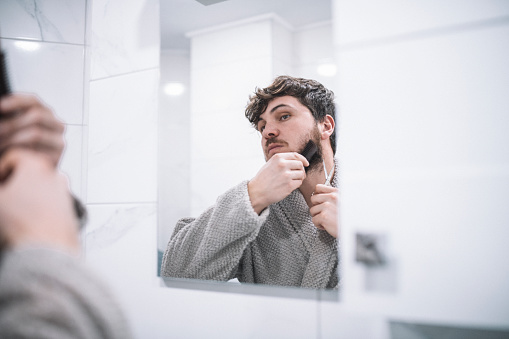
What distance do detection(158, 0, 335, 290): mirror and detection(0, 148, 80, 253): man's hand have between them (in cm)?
47

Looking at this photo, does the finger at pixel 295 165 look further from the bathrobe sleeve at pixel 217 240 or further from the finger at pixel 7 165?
the finger at pixel 7 165

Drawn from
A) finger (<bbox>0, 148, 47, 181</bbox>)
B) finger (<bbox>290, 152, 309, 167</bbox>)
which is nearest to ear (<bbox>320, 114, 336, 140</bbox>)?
finger (<bbox>290, 152, 309, 167</bbox>)

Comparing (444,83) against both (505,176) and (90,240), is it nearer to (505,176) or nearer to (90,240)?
(505,176)

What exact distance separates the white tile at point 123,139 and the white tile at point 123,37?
31 mm

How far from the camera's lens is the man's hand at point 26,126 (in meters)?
0.44

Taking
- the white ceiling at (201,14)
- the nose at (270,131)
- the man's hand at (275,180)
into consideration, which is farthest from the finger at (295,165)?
the white ceiling at (201,14)

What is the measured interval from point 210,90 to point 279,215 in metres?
0.36

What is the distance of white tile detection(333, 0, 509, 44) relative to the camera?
0.53m

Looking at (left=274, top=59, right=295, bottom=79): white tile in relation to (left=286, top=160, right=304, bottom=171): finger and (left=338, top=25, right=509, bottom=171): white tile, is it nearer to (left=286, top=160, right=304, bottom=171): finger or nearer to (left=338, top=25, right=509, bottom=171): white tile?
(left=286, top=160, right=304, bottom=171): finger

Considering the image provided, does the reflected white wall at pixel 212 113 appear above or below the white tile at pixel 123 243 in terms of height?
above

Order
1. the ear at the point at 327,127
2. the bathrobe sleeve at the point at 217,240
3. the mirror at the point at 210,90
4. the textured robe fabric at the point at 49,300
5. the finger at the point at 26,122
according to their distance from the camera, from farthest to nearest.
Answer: the ear at the point at 327,127, the mirror at the point at 210,90, the bathrobe sleeve at the point at 217,240, the finger at the point at 26,122, the textured robe fabric at the point at 49,300

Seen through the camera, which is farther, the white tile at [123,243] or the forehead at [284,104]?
the forehead at [284,104]

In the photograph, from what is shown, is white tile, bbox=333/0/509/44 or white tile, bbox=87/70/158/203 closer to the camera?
white tile, bbox=333/0/509/44

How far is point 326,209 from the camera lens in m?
0.85
